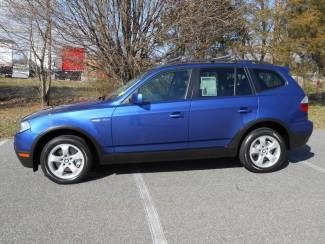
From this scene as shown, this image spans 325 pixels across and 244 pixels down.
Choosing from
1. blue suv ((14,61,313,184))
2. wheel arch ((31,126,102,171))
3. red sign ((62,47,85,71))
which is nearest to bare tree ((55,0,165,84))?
red sign ((62,47,85,71))

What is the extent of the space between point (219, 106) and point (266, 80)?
954mm

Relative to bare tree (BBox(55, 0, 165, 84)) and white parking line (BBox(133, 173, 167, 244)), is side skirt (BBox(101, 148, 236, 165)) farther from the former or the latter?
bare tree (BBox(55, 0, 165, 84))

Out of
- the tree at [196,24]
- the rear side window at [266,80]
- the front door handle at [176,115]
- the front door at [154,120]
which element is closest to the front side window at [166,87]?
the front door at [154,120]

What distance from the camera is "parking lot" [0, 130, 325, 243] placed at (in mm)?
4445

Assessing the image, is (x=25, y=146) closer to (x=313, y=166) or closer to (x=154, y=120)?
(x=154, y=120)

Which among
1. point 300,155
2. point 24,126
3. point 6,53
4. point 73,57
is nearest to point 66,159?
point 24,126

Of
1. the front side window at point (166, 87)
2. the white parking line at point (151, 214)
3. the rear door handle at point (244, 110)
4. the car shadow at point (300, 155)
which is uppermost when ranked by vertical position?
the front side window at point (166, 87)

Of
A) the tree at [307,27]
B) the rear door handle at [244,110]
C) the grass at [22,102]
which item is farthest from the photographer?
the tree at [307,27]

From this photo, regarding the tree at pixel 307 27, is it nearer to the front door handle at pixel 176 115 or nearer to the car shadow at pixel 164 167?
the car shadow at pixel 164 167

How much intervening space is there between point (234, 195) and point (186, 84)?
5.84ft

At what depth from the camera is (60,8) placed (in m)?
12.9

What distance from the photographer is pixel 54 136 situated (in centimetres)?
636

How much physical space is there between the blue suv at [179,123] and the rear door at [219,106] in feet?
0.05

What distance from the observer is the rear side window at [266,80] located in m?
6.84
